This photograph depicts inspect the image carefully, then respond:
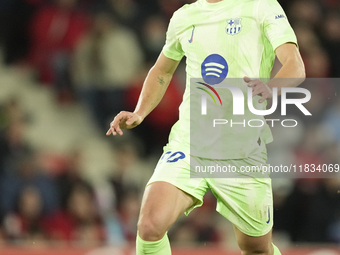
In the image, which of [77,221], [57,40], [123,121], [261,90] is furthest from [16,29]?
[261,90]

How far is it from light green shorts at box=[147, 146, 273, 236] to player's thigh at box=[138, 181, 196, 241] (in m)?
0.04

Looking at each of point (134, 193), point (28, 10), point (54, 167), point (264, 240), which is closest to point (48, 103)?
point (54, 167)

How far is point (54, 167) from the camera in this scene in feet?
15.7

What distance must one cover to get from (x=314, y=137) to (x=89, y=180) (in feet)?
7.25

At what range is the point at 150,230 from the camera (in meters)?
2.32

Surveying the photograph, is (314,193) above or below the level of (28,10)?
below

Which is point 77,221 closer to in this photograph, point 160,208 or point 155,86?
point 155,86

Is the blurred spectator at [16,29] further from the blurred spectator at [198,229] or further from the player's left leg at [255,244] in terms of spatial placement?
the player's left leg at [255,244]

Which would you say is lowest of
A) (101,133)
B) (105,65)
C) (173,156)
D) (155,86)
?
(101,133)

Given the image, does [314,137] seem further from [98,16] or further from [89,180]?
[98,16]

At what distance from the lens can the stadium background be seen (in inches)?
175

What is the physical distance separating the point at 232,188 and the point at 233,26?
34.7 inches

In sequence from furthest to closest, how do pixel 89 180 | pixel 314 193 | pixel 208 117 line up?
1. pixel 89 180
2. pixel 314 193
3. pixel 208 117

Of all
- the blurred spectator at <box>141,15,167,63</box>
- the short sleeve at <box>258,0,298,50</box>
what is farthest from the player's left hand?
the blurred spectator at <box>141,15,167,63</box>
